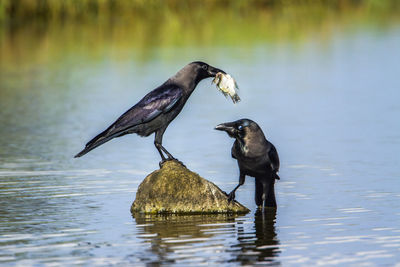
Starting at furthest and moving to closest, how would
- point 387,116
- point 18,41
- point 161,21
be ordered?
1. point 161,21
2. point 18,41
3. point 387,116

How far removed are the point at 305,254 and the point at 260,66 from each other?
658 inches

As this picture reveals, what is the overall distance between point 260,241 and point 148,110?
2.07m

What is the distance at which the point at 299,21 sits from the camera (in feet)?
112

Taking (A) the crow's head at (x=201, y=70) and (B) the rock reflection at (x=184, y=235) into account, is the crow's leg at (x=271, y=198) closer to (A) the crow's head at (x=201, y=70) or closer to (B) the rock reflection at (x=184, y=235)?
(B) the rock reflection at (x=184, y=235)

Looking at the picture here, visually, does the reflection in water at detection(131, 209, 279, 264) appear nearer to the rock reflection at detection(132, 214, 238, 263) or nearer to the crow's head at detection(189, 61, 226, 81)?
the rock reflection at detection(132, 214, 238, 263)

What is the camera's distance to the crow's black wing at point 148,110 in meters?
10.5

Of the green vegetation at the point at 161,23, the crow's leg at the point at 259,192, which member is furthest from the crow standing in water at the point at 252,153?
the green vegetation at the point at 161,23

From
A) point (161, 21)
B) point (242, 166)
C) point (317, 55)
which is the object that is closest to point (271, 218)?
A: point (242, 166)

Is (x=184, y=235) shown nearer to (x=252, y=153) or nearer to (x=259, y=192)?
(x=252, y=153)

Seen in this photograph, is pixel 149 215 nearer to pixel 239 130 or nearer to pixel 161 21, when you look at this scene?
pixel 239 130

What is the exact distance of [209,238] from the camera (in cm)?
923

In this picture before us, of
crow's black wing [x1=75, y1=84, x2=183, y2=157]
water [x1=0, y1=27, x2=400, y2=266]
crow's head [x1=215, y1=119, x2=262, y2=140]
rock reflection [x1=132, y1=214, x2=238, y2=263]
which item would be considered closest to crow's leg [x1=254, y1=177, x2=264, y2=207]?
water [x1=0, y1=27, x2=400, y2=266]

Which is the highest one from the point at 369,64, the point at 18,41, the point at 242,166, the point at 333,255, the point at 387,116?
the point at 18,41

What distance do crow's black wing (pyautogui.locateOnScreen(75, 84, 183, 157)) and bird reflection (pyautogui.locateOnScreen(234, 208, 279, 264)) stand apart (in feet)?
4.61
